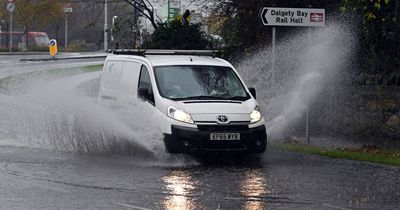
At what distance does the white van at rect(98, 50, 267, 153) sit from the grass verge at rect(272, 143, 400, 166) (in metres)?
1.80

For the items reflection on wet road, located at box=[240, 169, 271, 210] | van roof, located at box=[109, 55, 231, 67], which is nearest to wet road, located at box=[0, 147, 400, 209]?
reflection on wet road, located at box=[240, 169, 271, 210]

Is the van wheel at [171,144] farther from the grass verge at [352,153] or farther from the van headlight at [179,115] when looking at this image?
the grass verge at [352,153]

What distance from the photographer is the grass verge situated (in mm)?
14695

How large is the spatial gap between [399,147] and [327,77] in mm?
2989

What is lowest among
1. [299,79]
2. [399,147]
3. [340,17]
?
[399,147]

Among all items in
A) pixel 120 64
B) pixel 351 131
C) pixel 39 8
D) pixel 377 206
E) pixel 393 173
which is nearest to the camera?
pixel 377 206

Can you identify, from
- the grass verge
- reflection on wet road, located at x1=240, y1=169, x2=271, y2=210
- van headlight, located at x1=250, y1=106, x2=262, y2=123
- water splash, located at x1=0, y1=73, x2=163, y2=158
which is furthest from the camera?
the grass verge

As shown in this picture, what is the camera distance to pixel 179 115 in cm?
1348

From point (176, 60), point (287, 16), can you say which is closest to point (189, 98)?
point (176, 60)

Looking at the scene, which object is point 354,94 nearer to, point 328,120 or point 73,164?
point 328,120

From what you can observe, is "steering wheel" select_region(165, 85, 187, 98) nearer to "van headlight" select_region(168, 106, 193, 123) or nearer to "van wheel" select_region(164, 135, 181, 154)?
"van headlight" select_region(168, 106, 193, 123)

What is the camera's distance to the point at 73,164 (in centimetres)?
1344

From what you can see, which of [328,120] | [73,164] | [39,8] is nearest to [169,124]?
[73,164]

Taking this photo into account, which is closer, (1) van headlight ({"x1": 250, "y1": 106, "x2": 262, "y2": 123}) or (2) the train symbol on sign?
(1) van headlight ({"x1": 250, "y1": 106, "x2": 262, "y2": 123})
